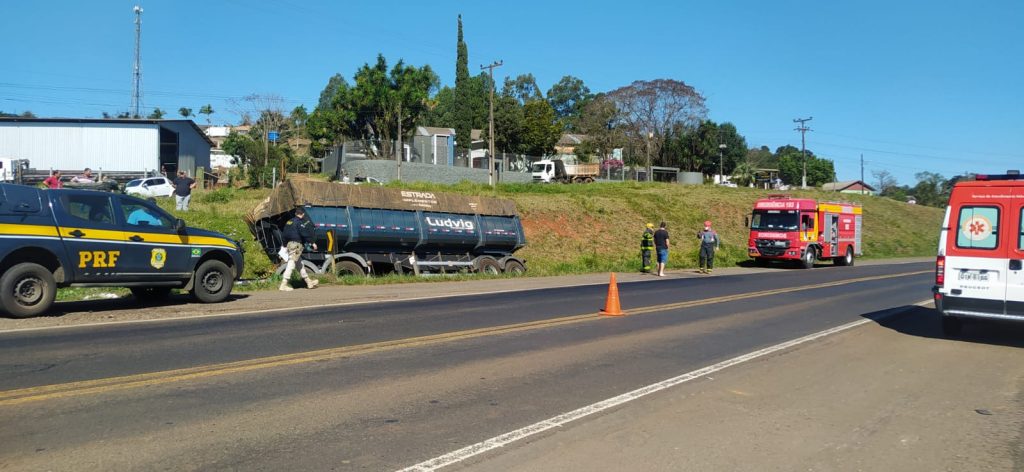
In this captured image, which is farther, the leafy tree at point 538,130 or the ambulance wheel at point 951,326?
the leafy tree at point 538,130

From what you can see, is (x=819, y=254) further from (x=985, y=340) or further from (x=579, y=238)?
(x=985, y=340)

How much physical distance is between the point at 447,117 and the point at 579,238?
5925cm

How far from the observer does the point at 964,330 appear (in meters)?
12.9

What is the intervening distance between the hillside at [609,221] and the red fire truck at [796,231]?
257 cm

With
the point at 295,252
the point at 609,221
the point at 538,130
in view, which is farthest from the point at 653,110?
the point at 295,252

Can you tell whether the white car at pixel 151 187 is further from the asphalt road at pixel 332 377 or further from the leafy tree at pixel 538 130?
the leafy tree at pixel 538 130

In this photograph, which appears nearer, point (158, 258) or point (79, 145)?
point (158, 258)

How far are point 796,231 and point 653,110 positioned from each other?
148 feet

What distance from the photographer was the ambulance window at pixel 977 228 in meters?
10.8

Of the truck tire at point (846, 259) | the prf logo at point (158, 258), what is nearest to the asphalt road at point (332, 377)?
the prf logo at point (158, 258)

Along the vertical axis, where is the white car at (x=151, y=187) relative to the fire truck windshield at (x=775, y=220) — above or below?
above

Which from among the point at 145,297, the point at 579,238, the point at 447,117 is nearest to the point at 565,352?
the point at 145,297

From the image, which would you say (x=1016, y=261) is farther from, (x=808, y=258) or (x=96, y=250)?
(x=808, y=258)

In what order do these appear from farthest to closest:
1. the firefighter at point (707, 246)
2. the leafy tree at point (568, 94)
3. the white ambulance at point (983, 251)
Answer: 1. the leafy tree at point (568, 94)
2. the firefighter at point (707, 246)
3. the white ambulance at point (983, 251)
